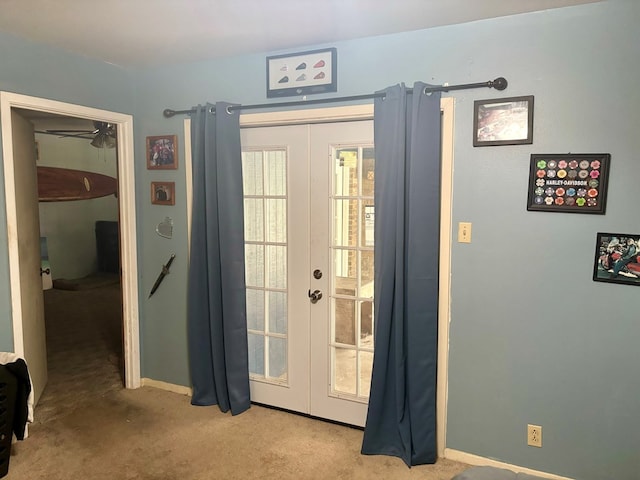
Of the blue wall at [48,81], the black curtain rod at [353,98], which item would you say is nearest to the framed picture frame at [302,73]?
the black curtain rod at [353,98]

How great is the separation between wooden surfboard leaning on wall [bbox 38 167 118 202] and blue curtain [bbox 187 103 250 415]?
281cm

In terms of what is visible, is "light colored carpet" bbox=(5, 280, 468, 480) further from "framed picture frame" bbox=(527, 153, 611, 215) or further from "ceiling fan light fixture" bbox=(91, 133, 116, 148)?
"ceiling fan light fixture" bbox=(91, 133, 116, 148)

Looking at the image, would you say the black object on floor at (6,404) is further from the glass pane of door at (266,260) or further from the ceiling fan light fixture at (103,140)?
the ceiling fan light fixture at (103,140)

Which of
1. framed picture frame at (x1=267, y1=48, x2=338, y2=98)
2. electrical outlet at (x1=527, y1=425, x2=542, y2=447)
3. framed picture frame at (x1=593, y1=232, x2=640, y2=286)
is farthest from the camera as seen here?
framed picture frame at (x1=267, y1=48, x2=338, y2=98)

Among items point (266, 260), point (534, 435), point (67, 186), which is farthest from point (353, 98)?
point (67, 186)

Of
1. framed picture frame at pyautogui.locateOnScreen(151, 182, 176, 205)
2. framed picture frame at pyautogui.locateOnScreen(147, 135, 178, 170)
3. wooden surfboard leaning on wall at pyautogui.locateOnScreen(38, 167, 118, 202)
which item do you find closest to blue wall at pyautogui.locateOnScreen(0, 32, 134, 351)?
framed picture frame at pyautogui.locateOnScreen(147, 135, 178, 170)

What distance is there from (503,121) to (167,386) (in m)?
2.92

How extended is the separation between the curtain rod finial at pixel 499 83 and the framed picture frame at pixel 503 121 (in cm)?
6

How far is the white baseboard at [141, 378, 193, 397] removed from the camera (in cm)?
336

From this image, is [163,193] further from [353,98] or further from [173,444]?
[173,444]

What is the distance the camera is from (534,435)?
7.80 feet

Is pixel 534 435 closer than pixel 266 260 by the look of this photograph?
Yes

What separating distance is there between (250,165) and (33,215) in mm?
1679

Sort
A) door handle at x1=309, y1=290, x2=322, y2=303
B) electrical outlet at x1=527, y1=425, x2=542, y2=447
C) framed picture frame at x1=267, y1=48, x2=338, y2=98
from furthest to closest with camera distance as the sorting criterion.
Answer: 1. door handle at x1=309, y1=290, x2=322, y2=303
2. framed picture frame at x1=267, y1=48, x2=338, y2=98
3. electrical outlet at x1=527, y1=425, x2=542, y2=447
